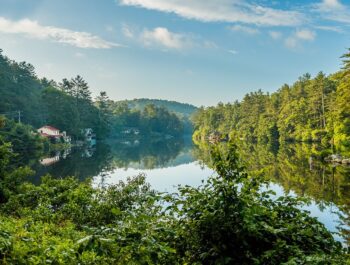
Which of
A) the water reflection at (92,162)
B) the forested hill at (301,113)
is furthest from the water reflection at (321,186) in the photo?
the water reflection at (92,162)

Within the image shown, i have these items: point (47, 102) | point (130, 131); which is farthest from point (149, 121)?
point (47, 102)

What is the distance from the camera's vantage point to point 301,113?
70938 mm

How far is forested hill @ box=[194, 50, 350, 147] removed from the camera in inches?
1784

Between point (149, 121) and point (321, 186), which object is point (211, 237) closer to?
point (321, 186)

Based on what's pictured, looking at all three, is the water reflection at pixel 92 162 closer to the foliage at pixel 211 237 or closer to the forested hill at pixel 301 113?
the forested hill at pixel 301 113

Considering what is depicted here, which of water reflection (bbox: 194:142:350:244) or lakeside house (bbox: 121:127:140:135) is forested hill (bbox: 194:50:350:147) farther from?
lakeside house (bbox: 121:127:140:135)

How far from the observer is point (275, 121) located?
8569 centimetres

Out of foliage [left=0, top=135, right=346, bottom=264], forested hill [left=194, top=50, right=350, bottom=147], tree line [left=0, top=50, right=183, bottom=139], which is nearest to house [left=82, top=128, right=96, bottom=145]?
tree line [left=0, top=50, right=183, bottom=139]

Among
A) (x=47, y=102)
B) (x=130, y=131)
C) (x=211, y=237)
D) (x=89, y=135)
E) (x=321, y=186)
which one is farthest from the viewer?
(x=130, y=131)

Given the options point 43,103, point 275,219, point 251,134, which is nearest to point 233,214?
point 275,219

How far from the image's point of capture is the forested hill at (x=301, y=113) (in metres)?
45.3

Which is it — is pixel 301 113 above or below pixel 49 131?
above

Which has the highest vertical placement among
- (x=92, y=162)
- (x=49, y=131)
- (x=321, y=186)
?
(x=49, y=131)

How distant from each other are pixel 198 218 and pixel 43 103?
8308 centimetres
